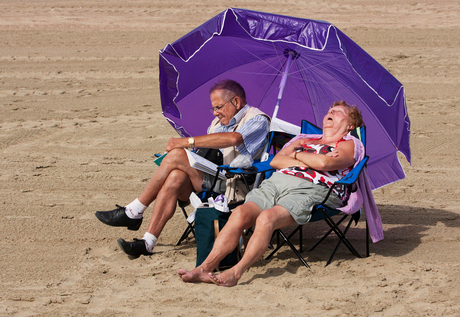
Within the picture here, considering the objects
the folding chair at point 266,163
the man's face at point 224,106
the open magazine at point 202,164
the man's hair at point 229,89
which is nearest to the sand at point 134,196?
the folding chair at point 266,163

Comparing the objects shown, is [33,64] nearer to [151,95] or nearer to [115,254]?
[151,95]

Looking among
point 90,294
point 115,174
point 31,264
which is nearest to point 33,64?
point 115,174

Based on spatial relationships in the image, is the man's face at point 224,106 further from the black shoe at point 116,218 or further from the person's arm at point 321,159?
the black shoe at point 116,218

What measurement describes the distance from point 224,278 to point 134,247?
33.3 inches

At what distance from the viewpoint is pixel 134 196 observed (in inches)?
212

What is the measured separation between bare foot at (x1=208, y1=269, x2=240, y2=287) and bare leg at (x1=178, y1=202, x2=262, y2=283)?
2.4 inches

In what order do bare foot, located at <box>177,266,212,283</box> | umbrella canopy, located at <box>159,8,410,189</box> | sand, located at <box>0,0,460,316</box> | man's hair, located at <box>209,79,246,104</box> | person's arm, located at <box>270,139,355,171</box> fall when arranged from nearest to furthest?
sand, located at <box>0,0,460,316</box>
bare foot, located at <box>177,266,212,283</box>
umbrella canopy, located at <box>159,8,410,189</box>
person's arm, located at <box>270,139,355,171</box>
man's hair, located at <box>209,79,246,104</box>

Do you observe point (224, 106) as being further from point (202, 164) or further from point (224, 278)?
point (224, 278)

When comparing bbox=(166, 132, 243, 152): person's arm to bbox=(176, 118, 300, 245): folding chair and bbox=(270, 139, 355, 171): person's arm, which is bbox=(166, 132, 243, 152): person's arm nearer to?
bbox=(176, 118, 300, 245): folding chair

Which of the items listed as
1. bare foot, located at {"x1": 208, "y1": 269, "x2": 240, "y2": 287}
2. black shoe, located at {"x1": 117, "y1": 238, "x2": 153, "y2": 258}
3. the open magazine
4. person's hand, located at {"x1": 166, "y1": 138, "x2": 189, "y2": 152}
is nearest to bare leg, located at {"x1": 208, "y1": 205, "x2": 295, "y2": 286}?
bare foot, located at {"x1": 208, "y1": 269, "x2": 240, "y2": 287}

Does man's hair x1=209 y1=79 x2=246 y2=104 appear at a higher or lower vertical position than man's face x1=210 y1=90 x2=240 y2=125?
higher

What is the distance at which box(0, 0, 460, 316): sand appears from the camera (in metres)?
3.28

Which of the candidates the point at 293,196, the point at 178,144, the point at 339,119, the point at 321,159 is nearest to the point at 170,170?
the point at 178,144

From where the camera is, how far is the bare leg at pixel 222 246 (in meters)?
3.40
